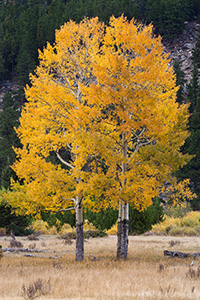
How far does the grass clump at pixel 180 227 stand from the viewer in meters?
30.1

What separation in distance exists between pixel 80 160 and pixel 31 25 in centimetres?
7234

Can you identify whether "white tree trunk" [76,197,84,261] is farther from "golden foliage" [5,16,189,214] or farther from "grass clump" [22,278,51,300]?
"grass clump" [22,278,51,300]

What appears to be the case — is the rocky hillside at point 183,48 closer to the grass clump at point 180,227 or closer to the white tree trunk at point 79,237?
the grass clump at point 180,227

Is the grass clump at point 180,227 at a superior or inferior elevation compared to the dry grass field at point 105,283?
superior

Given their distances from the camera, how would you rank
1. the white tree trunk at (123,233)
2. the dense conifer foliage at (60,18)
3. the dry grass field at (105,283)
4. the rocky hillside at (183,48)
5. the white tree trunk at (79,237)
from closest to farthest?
the dry grass field at (105,283) → the white tree trunk at (123,233) → the white tree trunk at (79,237) → the rocky hillside at (183,48) → the dense conifer foliage at (60,18)

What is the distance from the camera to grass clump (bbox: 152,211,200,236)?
30.1 m

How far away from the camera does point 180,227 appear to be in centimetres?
3138

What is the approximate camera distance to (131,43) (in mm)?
14375

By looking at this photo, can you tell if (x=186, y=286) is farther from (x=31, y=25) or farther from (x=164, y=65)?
(x=31, y=25)

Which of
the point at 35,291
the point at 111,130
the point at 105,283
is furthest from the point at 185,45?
the point at 35,291

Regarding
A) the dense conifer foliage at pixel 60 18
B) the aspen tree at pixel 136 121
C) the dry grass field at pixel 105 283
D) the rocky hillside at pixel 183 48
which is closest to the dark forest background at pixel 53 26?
the dense conifer foliage at pixel 60 18

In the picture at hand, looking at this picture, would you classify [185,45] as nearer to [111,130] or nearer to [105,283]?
[111,130]

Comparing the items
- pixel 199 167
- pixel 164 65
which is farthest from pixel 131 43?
pixel 199 167

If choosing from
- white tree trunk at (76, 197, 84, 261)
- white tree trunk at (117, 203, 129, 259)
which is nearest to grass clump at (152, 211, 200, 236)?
white tree trunk at (117, 203, 129, 259)
